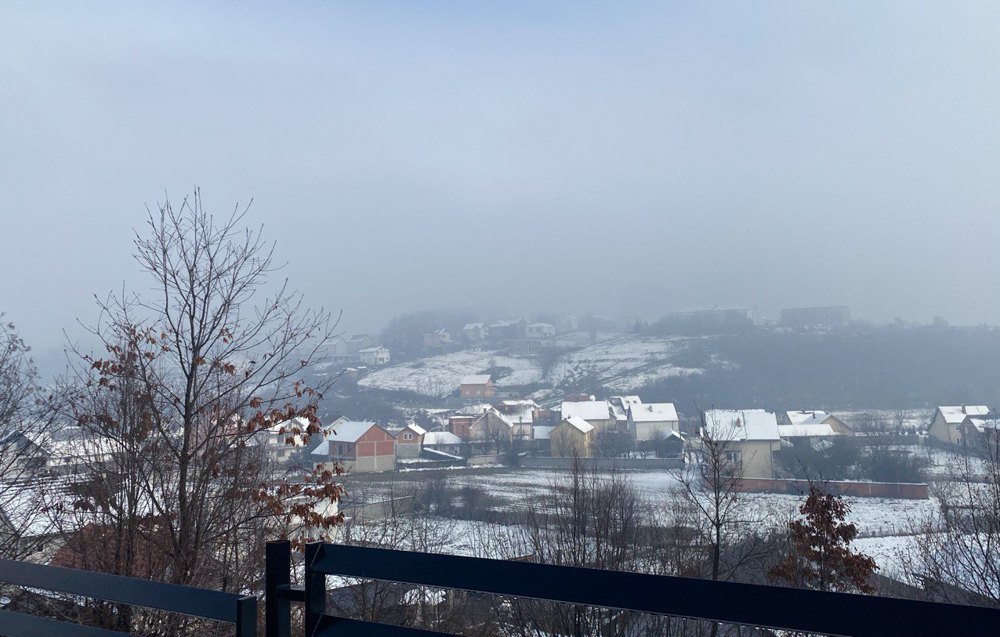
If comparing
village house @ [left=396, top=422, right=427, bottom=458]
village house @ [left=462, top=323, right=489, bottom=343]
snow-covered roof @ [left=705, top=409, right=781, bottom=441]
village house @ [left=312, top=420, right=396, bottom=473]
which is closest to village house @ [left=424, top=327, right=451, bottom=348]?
village house @ [left=462, top=323, right=489, bottom=343]

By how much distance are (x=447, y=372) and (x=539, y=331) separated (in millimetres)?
10663

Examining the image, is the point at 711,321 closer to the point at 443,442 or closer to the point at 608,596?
the point at 443,442

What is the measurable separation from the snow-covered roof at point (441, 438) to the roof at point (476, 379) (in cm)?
627

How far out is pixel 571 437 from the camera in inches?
1098

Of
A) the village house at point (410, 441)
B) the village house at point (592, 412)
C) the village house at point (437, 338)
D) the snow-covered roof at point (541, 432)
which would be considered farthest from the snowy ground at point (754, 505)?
the village house at point (437, 338)

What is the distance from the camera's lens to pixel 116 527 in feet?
24.5

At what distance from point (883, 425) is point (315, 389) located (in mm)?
26208

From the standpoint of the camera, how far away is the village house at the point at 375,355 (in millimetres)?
27844

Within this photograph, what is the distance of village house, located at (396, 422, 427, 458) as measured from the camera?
85.4 feet

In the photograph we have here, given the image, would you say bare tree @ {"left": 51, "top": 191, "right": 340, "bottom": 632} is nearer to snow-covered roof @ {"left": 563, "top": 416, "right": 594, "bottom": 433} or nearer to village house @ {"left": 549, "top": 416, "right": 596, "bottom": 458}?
village house @ {"left": 549, "top": 416, "right": 596, "bottom": 458}

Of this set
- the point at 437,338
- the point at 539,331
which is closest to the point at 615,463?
the point at 437,338

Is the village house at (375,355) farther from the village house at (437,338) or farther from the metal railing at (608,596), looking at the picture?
the metal railing at (608,596)

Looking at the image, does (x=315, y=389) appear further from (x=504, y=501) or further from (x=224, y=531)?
(x=504, y=501)

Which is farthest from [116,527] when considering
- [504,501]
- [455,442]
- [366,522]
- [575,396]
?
[575,396]
